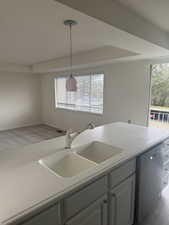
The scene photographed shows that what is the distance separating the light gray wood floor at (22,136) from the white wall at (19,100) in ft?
1.55

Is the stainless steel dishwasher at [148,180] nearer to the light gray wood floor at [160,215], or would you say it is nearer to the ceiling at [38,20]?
the light gray wood floor at [160,215]

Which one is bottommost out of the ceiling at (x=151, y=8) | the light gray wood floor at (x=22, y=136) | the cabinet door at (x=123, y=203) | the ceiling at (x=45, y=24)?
the light gray wood floor at (x=22, y=136)

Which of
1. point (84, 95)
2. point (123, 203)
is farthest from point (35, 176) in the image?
point (84, 95)

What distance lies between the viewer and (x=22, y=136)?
5074mm

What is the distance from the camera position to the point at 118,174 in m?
1.34

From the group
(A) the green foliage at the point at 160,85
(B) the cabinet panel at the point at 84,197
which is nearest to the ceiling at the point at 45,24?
(A) the green foliage at the point at 160,85

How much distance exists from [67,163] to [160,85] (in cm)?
306

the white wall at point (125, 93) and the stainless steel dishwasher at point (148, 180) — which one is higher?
the white wall at point (125, 93)

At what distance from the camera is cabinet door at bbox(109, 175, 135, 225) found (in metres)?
1.33

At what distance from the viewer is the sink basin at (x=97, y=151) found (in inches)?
69.2

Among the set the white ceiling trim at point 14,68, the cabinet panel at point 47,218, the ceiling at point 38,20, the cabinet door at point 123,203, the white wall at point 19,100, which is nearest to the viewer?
the cabinet panel at point 47,218

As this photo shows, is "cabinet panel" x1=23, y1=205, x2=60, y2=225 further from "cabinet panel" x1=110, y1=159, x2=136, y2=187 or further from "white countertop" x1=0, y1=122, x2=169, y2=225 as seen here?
"cabinet panel" x1=110, y1=159, x2=136, y2=187

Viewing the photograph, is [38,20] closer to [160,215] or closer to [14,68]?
[160,215]

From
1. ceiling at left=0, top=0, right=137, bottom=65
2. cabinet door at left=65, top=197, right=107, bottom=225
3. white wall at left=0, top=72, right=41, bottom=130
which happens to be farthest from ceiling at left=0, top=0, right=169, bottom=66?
white wall at left=0, top=72, right=41, bottom=130
